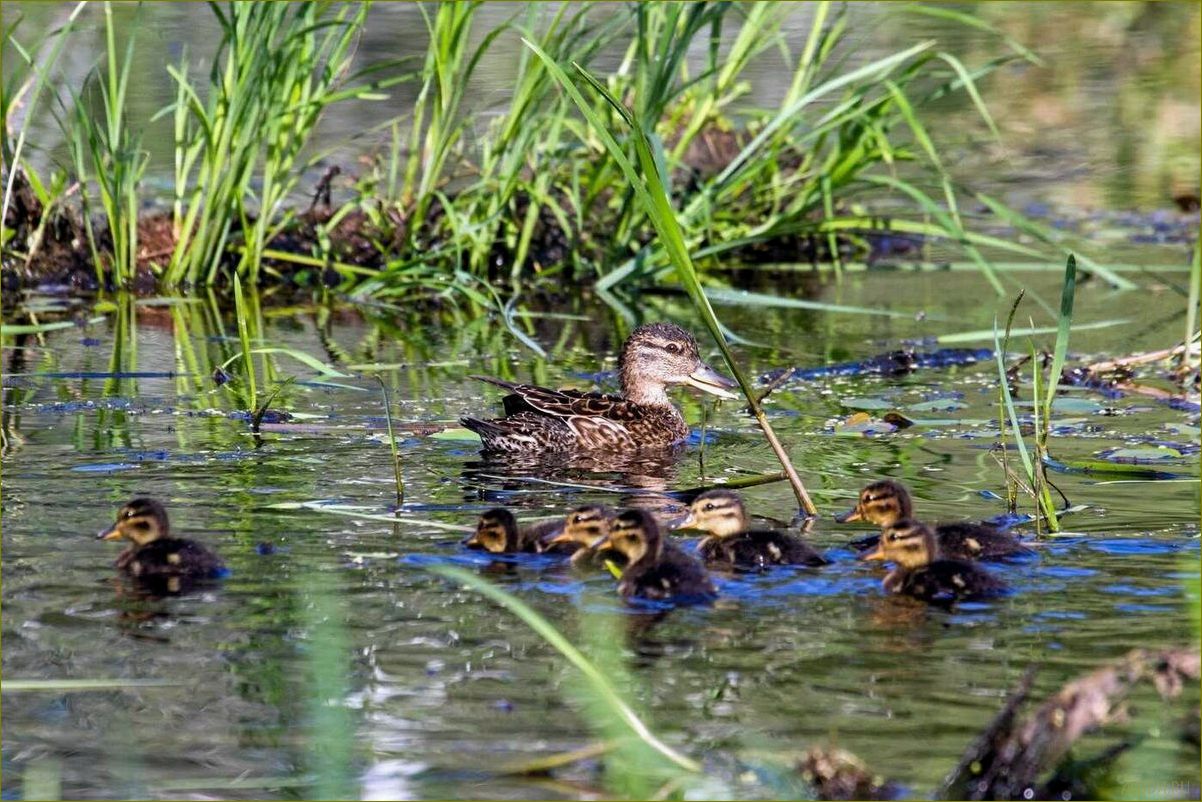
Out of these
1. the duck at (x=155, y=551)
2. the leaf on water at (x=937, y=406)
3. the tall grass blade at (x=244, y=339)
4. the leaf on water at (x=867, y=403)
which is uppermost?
the tall grass blade at (x=244, y=339)

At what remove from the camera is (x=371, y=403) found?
296 inches

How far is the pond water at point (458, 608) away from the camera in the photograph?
3852 millimetres

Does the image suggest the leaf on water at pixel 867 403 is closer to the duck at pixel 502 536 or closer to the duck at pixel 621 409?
the duck at pixel 621 409

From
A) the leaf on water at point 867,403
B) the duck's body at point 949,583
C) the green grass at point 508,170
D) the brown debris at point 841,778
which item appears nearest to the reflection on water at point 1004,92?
the green grass at point 508,170

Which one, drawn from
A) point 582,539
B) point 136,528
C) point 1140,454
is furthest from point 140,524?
point 1140,454

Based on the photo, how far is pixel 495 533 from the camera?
5.23m

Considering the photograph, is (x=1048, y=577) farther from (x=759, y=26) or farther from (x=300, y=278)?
(x=300, y=278)

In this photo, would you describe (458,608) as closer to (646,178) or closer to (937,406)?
(646,178)

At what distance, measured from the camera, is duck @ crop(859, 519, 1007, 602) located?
483 cm

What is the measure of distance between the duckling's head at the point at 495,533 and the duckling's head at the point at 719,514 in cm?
57

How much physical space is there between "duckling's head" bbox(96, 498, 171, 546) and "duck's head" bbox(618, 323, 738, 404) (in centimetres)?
281

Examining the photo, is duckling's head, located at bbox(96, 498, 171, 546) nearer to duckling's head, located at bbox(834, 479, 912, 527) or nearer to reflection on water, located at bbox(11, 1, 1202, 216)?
duckling's head, located at bbox(834, 479, 912, 527)

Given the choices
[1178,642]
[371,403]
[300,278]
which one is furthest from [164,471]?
[300,278]

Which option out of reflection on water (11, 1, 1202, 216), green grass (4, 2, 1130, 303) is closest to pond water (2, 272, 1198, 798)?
green grass (4, 2, 1130, 303)
